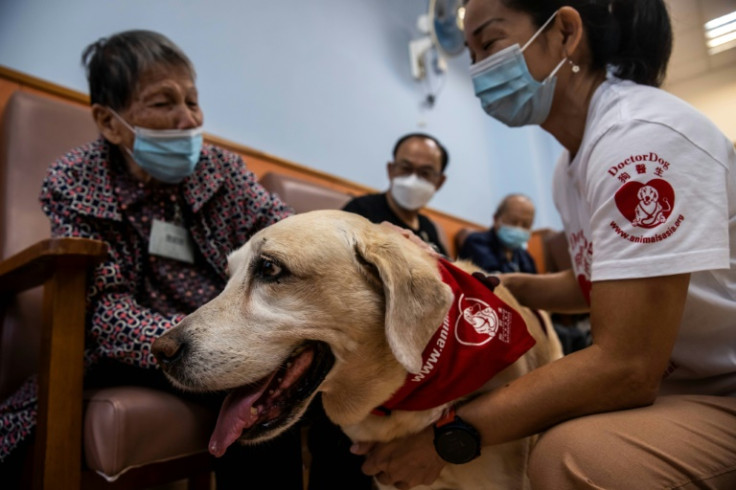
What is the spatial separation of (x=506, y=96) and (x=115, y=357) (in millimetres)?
1189

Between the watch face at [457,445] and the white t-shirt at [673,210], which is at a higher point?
the white t-shirt at [673,210]

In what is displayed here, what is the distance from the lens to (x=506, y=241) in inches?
142

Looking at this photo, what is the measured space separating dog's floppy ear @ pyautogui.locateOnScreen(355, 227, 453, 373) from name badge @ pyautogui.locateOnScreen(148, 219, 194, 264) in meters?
0.69

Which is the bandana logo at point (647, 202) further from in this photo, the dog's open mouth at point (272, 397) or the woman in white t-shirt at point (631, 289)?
the dog's open mouth at point (272, 397)

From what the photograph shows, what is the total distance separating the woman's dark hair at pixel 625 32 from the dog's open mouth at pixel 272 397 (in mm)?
930

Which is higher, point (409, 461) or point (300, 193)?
point (300, 193)

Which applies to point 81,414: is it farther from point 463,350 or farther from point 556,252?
point 556,252

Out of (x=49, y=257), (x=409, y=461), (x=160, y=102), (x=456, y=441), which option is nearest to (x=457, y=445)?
(x=456, y=441)

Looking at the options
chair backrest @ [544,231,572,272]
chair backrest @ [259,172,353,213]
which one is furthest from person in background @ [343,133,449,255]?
chair backrest @ [544,231,572,272]

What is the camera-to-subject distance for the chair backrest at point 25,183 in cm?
136

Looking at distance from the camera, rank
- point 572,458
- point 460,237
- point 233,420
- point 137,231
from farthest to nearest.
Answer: point 460,237 < point 137,231 < point 233,420 < point 572,458

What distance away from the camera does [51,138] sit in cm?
167

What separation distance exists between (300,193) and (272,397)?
146 cm

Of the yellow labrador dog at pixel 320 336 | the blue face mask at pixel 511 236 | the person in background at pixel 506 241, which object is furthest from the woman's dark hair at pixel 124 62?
the blue face mask at pixel 511 236
